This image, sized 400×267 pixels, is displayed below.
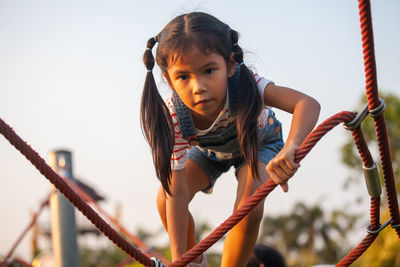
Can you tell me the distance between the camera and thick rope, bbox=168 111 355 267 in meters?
1.26

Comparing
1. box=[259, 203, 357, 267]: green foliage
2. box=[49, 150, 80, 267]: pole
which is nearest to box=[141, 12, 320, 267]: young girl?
box=[49, 150, 80, 267]: pole

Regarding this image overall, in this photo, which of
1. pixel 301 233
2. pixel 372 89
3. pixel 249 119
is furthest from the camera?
pixel 301 233

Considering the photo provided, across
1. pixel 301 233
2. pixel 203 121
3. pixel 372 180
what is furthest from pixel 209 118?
pixel 301 233

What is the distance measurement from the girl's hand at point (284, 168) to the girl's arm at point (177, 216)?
20.4 inches

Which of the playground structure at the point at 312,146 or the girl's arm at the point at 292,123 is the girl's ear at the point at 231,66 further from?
the playground structure at the point at 312,146

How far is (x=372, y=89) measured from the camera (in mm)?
1217

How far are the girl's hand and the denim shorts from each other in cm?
43

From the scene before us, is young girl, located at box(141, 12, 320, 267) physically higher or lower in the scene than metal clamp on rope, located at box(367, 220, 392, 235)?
higher

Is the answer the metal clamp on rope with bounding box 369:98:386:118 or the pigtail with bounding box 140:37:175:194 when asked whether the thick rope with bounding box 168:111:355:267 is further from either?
the pigtail with bounding box 140:37:175:194

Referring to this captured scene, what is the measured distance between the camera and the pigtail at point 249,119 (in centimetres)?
156

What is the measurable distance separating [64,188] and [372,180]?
87cm

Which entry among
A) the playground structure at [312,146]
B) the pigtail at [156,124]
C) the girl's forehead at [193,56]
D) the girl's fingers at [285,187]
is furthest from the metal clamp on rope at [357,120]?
the pigtail at [156,124]

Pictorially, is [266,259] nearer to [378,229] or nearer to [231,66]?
[378,229]

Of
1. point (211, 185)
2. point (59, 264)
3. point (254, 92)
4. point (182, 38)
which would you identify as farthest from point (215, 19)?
point (59, 264)
